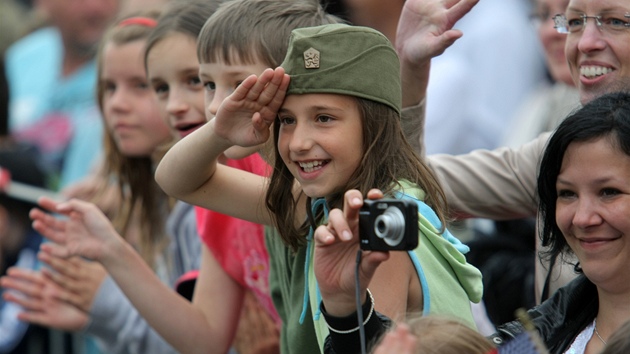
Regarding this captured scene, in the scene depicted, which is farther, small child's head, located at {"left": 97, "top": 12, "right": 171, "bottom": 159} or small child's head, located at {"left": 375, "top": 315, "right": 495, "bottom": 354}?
small child's head, located at {"left": 97, "top": 12, "right": 171, "bottom": 159}

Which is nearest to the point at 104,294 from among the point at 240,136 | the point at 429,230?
the point at 240,136

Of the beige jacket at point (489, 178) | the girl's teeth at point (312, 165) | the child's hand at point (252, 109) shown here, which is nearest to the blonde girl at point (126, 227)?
the beige jacket at point (489, 178)

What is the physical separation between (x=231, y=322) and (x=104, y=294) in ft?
2.42

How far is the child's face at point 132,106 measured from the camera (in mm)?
4898

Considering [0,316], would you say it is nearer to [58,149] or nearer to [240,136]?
[58,149]

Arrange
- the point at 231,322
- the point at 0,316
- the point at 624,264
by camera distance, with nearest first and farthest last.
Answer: the point at 624,264
the point at 231,322
the point at 0,316

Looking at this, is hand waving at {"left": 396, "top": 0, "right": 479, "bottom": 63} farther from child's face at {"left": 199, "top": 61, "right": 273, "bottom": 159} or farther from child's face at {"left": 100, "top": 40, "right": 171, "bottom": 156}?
child's face at {"left": 100, "top": 40, "right": 171, "bottom": 156}

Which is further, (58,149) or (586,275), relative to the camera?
(58,149)

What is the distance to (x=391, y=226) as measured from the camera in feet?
8.59

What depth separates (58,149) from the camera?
24.1 feet

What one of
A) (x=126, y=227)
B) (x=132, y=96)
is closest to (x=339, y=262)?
(x=132, y=96)

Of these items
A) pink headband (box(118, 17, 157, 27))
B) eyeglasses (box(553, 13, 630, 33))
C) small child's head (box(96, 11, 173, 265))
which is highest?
eyeglasses (box(553, 13, 630, 33))

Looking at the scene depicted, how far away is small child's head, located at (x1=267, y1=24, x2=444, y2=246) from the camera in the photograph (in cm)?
303

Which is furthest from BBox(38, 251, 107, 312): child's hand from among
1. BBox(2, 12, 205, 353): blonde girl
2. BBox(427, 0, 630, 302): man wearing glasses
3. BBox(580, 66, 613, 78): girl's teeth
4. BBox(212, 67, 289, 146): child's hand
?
BBox(580, 66, 613, 78): girl's teeth
